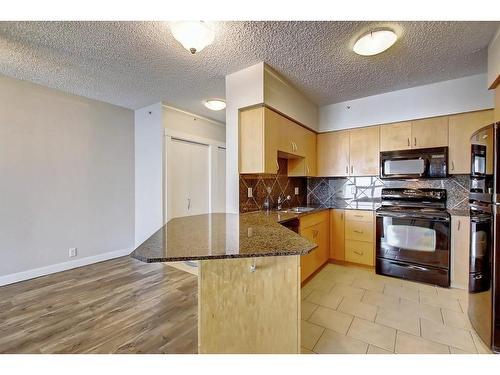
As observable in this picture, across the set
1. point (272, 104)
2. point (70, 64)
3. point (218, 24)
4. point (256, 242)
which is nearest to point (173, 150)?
point (70, 64)

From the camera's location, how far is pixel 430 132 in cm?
294

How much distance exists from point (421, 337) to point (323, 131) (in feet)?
9.11

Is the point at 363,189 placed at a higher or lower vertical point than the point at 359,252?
higher

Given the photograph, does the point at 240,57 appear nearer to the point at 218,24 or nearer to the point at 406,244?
the point at 218,24

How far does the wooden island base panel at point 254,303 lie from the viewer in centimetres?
125

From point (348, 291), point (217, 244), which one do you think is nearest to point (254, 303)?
point (217, 244)

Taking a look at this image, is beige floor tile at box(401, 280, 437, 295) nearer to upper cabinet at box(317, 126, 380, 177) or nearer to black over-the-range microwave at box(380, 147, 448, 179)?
black over-the-range microwave at box(380, 147, 448, 179)

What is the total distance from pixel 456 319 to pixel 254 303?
Result: 2.01 m

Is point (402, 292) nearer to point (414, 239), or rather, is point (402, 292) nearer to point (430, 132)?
point (414, 239)

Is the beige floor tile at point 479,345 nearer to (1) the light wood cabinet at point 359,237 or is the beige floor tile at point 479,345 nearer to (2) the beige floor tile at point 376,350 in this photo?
(2) the beige floor tile at point 376,350

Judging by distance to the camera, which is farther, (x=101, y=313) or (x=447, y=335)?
(x=101, y=313)

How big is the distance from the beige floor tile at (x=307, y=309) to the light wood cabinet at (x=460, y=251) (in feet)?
5.59

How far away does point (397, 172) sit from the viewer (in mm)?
3135

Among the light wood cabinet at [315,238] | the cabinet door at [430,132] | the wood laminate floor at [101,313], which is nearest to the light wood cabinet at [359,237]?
the light wood cabinet at [315,238]
